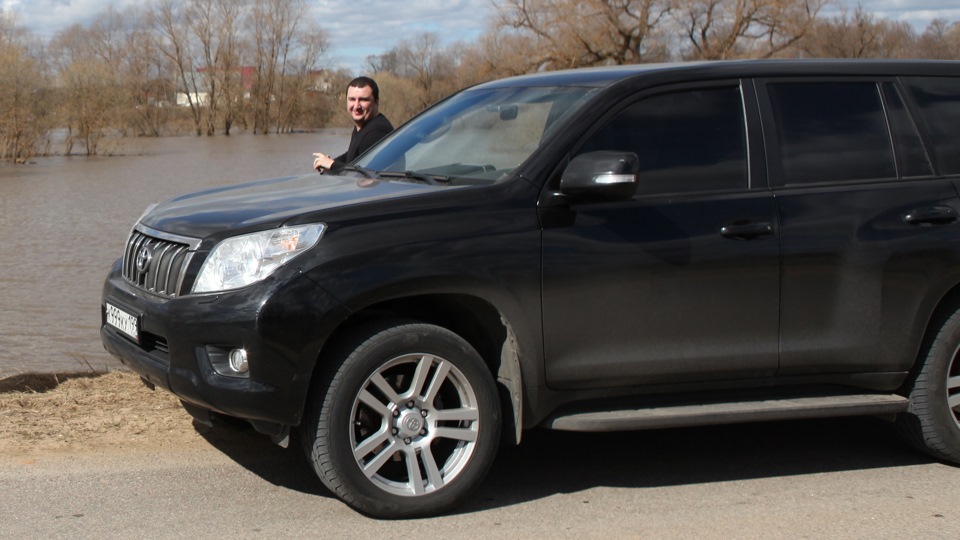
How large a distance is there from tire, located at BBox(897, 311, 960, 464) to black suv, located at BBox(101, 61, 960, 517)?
0.01 metres

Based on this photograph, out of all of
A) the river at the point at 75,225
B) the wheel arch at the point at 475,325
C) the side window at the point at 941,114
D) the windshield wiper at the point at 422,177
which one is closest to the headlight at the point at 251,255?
the wheel arch at the point at 475,325

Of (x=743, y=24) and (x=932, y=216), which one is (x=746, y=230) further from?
(x=743, y=24)

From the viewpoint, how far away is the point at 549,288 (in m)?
4.64

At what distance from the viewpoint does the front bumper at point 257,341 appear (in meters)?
4.26

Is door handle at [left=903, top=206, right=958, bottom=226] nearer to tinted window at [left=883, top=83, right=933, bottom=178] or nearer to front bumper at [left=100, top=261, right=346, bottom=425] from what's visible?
tinted window at [left=883, top=83, right=933, bottom=178]

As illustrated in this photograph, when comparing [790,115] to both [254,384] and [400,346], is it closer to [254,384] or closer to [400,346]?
[400,346]

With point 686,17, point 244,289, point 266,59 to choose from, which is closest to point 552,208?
point 244,289

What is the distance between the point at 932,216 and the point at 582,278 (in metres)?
1.67

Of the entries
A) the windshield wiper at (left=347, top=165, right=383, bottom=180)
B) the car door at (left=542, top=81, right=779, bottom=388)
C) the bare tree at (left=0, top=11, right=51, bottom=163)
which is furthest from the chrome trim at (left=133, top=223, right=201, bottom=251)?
the bare tree at (left=0, top=11, right=51, bottom=163)

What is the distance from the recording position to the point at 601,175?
4570mm

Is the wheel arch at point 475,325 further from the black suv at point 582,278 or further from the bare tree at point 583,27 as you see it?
the bare tree at point 583,27

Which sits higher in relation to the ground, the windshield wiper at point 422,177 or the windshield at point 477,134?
the windshield at point 477,134

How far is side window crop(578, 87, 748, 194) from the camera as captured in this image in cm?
493

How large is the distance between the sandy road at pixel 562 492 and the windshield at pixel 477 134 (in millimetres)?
1392
